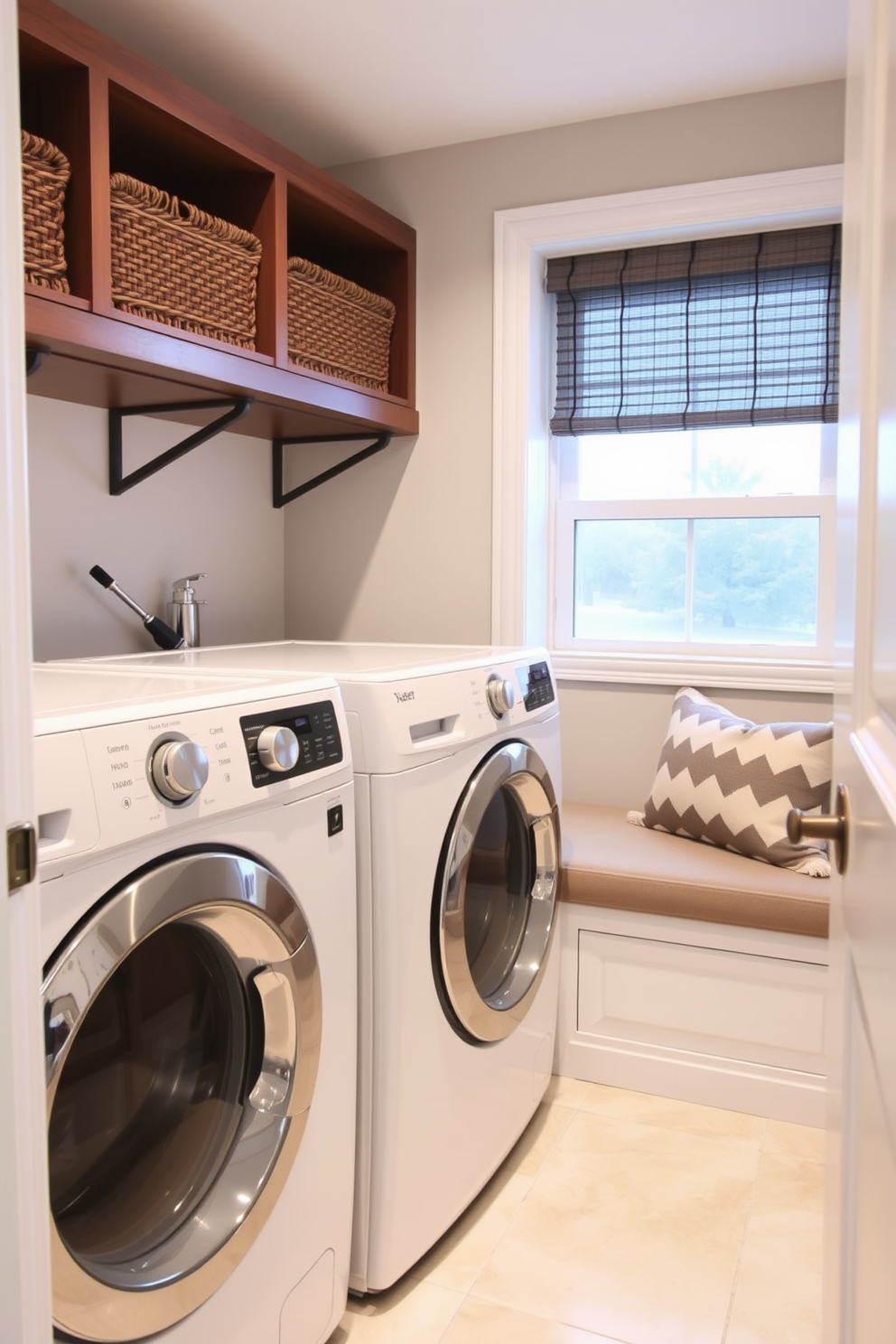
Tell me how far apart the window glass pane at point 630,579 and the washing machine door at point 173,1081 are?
1773 millimetres

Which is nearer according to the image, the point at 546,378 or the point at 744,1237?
the point at 744,1237

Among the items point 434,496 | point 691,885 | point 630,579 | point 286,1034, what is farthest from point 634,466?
point 286,1034

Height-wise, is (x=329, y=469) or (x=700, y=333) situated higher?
(x=700, y=333)

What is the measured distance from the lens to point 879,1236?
677mm

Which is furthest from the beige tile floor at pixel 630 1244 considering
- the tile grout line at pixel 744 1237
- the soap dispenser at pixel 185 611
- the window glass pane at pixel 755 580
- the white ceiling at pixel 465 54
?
the white ceiling at pixel 465 54

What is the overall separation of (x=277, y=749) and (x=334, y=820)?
0.20 m

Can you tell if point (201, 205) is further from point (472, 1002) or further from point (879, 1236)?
point (879, 1236)

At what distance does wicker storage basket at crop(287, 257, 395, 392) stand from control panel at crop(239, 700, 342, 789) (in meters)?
1.14

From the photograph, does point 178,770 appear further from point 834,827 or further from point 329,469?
point 329,469

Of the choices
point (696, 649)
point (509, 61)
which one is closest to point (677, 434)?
point (696, 649)

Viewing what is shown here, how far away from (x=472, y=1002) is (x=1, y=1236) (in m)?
1.11

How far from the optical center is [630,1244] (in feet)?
5.99

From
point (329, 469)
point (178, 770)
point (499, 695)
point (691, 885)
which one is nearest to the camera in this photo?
point (178, 770)

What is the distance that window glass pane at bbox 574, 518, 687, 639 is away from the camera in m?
2.87
